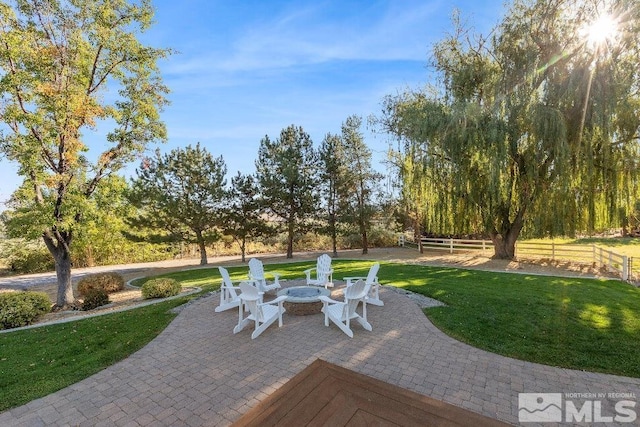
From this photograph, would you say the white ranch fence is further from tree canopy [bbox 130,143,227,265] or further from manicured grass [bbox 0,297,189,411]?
tree canopy [bbox 130,143,227,265]

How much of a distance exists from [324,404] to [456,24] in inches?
624

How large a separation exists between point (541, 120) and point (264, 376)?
12.4 meters

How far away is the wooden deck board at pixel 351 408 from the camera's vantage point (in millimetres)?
2307

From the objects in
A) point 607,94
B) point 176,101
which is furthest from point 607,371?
point 176,101

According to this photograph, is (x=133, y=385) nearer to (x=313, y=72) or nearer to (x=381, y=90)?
(x=313, y=72)

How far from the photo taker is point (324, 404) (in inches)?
99.9

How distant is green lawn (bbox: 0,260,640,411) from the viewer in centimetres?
392

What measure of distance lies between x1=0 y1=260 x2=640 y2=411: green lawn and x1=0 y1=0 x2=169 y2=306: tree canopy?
131 inches

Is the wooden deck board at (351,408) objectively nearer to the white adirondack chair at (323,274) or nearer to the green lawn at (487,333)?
the green lawn at (487,333)

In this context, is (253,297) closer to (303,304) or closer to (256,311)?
(256,311)

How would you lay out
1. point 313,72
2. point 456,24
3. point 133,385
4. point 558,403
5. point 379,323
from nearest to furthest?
point 558,403 → point 133,385 → point 379,323 → point 313,72 → point 456,24

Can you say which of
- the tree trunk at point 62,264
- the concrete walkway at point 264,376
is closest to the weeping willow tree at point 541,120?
the concrete walkway at point 264,376

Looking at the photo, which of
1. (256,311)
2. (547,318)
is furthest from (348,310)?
(547,318)

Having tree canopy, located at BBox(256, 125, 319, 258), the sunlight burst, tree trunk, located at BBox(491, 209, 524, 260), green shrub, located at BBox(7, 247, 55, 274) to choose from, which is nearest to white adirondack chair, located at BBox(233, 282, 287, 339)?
tree canopy, located at BBox(256, 125, 319, 258)
